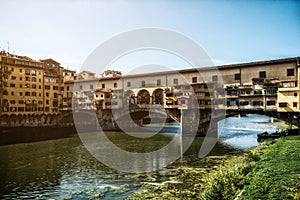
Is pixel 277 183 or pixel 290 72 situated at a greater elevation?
pixel 290 72

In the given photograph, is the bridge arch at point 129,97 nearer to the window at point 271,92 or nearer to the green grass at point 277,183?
the window at point 271,92

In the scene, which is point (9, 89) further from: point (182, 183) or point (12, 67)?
point (182, 183)

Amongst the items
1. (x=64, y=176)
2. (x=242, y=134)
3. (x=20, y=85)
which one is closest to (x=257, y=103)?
(x=242, y=134)

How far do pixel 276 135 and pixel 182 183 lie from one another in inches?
1002

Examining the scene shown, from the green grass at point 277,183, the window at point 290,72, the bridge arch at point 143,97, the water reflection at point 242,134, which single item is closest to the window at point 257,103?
the window at point 290,72

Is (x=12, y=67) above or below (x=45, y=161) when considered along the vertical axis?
above

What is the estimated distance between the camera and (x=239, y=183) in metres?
15.0

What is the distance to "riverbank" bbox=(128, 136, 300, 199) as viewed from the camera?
11.6 meters

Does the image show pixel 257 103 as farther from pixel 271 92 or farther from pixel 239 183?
pixel 239 183

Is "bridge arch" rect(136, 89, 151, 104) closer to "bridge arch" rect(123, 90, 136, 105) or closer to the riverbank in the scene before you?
"bridge arch" rect(123, 90, 136, 105)

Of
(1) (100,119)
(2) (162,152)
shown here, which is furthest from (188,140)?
(1) (100,119)

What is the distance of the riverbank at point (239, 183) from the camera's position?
11552 millimetres

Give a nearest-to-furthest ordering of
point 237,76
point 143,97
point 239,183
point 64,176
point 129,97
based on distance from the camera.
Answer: point 239,183 → point 64,176 → point 237,76 → point 143,97 → point 129,97

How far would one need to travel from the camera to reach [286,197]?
10297mm
